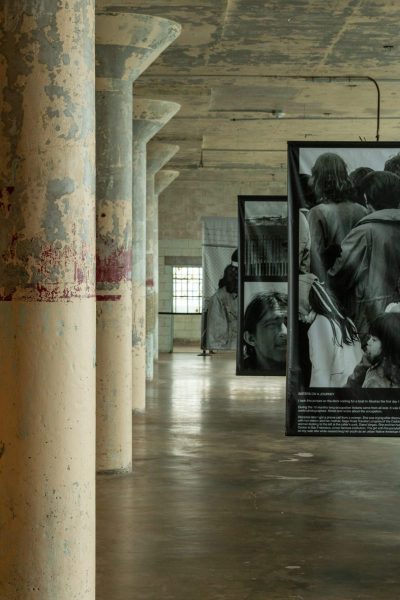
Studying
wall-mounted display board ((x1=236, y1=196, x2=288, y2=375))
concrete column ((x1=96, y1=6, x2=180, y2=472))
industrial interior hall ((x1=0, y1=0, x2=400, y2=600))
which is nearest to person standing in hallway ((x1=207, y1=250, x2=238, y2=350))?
industrial interior hall ((x1=0, y1=0, x2=400, y2=600))

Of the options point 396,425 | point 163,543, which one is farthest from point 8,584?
point 396,425

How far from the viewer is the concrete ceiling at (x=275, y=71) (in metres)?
12.8

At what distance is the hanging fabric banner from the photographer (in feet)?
91.1

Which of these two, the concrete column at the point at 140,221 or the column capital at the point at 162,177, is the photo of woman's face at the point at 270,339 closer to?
the concrete column at the point at 140,221

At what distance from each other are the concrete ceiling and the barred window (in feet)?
32.6

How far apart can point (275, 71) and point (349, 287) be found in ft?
23.8

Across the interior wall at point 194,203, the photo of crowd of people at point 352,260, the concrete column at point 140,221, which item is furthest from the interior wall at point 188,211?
the photo of crowd of people at point 352,260

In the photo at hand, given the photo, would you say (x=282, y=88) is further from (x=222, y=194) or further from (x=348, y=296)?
(x=222, y=194)

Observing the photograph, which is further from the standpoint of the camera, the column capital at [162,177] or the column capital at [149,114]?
the column capital at [162,177]

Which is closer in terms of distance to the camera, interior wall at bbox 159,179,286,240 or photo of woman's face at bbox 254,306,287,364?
photo of woman's face at bbox 254,306,287,364

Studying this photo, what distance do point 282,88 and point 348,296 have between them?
8.63 meters

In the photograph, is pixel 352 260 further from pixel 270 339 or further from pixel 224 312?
pixel 224 312

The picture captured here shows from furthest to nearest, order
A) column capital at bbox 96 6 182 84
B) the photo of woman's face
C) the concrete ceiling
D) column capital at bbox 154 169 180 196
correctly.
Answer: column capital at bbox 154 169 180 196 → the photo of woman's face → the concrete ceiling → column capital at bbox 96 6 182 84

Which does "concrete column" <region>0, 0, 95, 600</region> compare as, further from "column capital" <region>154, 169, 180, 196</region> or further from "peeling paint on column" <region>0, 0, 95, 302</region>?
"column capital" <region>154, 169, 180, 196</region>
